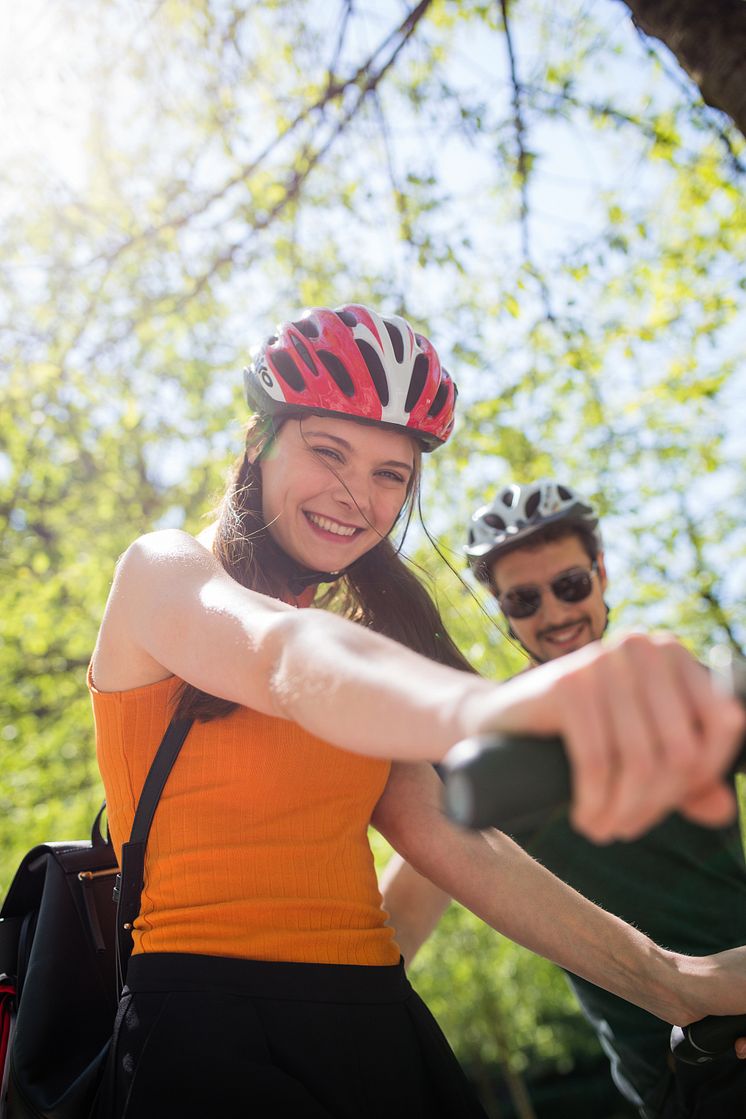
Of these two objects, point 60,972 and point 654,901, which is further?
point 654,901

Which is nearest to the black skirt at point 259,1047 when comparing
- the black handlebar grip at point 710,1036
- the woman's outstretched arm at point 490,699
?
the black handlebar grip at point 710,1036

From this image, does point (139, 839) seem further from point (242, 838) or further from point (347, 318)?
point (347, 318)

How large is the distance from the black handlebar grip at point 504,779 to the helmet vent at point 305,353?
2.12 metres

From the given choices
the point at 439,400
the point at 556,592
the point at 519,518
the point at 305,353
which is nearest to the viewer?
the point at 305,353

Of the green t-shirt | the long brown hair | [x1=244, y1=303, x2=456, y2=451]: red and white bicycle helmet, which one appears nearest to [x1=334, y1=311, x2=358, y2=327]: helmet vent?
[x1=244, y1=303, x2=456, y2=451]: red and white bicycle helmet

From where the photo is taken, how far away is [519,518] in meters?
4.52

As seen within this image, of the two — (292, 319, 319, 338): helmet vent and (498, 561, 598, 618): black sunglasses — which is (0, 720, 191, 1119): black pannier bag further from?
(498, 561, 598, 618): black sunglasses

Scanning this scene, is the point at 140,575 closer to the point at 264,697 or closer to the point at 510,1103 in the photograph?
the point at 264,697

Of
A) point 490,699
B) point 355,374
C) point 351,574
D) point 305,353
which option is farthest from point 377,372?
point 490,699

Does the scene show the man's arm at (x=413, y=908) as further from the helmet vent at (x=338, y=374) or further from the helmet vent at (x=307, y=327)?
the helmet vent at (x=307, y=327)

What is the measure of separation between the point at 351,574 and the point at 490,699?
2.06m

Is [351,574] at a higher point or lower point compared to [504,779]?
higher

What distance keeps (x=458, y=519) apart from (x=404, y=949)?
6577 mm

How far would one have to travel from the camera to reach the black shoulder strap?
2150 millimetres
